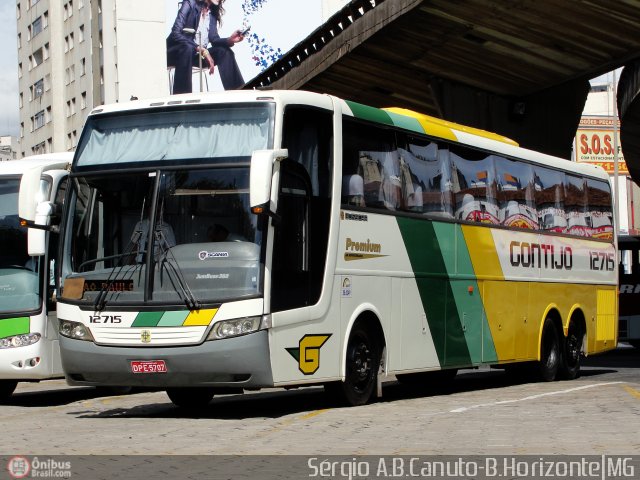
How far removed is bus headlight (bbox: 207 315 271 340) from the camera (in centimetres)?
1264

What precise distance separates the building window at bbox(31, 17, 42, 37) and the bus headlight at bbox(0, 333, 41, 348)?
295 feet

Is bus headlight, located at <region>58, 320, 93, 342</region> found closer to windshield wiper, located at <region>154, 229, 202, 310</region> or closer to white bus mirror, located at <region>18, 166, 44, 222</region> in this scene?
windshield wiper, located at <region>154, 229, 202, 310</region>

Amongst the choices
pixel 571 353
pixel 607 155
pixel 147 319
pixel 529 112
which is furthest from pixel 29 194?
pixel 607 155

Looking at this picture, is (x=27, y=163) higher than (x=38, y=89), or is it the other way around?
(x=38, y=89)

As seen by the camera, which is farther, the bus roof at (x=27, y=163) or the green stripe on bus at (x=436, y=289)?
the bus roof at (x=27, y=163)

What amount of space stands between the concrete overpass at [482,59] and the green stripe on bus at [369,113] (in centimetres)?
1540

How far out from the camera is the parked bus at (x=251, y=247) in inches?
500

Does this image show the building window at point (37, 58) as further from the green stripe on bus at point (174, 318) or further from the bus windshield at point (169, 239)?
the green stripe on bus at point (174, 318)

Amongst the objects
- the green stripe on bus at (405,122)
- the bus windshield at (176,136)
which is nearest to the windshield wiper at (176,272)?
the bus windshield at (176,136)

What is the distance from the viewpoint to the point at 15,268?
1683cm

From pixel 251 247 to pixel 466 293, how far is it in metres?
5.11

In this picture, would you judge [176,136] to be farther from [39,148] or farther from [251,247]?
[39,148]

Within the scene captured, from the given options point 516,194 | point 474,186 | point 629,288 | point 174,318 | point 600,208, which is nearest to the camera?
point 174,318

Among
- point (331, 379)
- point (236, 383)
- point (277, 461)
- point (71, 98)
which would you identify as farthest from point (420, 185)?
point (71, 98)
